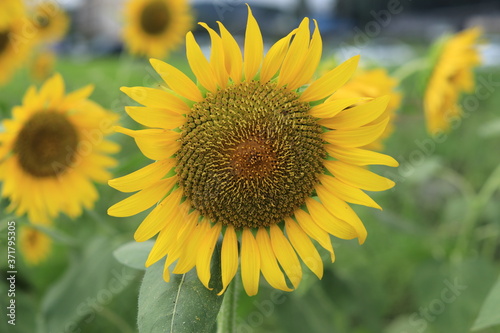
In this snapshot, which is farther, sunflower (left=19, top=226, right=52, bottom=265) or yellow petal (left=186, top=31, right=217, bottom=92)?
sunflower (left=19, top=226, right=52, bottom=265)

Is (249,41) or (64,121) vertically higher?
(249,41)

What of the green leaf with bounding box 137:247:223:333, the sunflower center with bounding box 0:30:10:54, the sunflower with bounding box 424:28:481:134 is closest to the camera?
the green leaf with bounding box 137:247:223:333

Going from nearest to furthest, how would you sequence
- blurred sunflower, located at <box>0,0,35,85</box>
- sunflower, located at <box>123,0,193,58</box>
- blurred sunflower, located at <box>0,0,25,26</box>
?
blurred sunflower, located at <box>0,0,25,26</box>
blurred sunflower, located at <box>0,0,35,85</box>
sunflower, located at <box>123,0,193,58</box>

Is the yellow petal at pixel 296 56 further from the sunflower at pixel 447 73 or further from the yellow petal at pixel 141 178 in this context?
the sunflower at pixel 447 73

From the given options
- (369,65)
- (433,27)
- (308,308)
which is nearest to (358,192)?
(308,308)

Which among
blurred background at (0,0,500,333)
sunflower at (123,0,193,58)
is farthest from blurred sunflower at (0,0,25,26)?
sunflower at (123,0,193,58)

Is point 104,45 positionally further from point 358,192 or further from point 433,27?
point 358,192

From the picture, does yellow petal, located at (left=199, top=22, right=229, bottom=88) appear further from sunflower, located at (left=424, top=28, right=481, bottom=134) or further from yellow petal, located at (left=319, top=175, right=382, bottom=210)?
sunflower, located at (left=424, top=28, right=481, bottom=134)

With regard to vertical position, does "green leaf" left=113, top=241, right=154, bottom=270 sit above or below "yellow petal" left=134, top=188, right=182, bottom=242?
below
